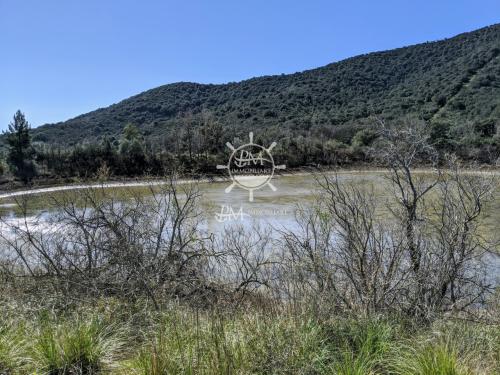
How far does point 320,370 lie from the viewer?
107 inches

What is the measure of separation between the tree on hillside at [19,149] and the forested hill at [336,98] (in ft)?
46.2

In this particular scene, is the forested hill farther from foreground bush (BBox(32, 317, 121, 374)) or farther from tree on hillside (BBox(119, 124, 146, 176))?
foreground bush (BBox(32, 317, 121, 374))

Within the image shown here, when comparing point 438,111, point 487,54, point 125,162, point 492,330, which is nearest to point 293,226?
point 492,330

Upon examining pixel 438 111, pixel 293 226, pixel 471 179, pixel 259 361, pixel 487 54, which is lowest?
pixel 293 226

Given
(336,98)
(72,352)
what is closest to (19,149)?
(72,352)

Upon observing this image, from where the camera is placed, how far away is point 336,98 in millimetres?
68062

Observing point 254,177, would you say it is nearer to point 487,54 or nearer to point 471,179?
point 471,179

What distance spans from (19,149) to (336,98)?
48.9 meters

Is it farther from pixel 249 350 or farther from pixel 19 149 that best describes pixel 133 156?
pixel 249 350

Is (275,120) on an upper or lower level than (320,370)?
upper

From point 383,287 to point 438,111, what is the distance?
53.3 metres

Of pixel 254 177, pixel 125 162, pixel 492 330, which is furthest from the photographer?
pixel 125 162

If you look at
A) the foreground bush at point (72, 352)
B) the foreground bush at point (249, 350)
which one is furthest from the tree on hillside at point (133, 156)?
the foreground bush at point (72, 352)

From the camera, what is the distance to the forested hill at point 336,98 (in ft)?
171
